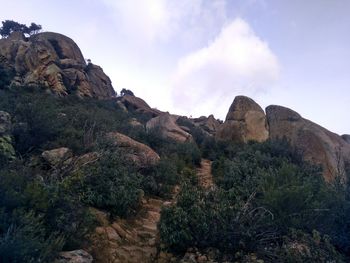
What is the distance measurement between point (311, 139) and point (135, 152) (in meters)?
7.29

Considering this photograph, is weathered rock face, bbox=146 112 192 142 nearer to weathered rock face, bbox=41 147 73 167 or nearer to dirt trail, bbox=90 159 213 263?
weathered rock face, bbox=41 147 73 167

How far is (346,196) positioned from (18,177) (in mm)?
5534

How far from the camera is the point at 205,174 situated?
1323 cm

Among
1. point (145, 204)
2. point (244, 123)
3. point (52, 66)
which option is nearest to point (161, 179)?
point (145, 204)

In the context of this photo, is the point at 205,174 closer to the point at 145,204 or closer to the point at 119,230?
the point at 145,204

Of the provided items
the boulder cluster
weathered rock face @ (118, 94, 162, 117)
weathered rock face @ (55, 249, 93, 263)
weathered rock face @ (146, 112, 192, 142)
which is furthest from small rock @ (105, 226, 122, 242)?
weathered rock face @ (118, 94, 162, 117)

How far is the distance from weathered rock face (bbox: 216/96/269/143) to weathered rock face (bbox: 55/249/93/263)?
42.8ft

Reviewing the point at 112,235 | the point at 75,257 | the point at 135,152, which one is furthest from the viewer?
the point at 135,152

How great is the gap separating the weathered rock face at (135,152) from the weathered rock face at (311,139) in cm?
600

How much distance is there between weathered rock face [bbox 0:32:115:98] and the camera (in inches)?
997

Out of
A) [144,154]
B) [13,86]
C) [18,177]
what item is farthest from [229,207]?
[13,86]

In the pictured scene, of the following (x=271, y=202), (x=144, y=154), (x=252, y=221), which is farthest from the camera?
(x=144, y=154)

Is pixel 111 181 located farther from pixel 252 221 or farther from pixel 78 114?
pixel 78 114

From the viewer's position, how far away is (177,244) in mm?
6230
